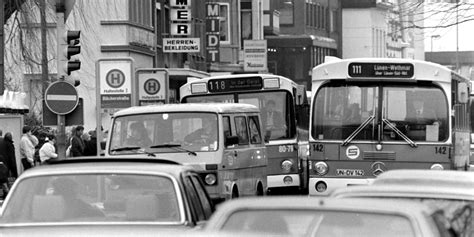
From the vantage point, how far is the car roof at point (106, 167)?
10.4m

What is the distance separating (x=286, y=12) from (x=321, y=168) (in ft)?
269

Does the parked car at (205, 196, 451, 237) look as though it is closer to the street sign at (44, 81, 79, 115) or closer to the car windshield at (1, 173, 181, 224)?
the car windshield at (1, 173, 181, 224)

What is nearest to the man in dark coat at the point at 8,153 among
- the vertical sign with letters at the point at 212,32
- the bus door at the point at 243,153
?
the bus door at the point at 243,153

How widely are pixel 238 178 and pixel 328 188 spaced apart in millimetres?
2229

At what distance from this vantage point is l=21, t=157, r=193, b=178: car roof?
34.1 ft

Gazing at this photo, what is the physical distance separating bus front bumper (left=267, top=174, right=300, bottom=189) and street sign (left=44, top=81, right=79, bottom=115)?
474 cm

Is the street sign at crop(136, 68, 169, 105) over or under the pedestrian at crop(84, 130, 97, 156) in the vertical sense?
over

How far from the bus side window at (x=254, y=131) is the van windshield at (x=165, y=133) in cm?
221

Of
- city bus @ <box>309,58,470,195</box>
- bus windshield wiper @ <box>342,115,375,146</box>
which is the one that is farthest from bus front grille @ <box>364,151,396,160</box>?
bus windshield wiper @ <box>342,115,375,146</box>

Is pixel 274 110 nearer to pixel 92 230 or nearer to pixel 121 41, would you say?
pixel 92 230

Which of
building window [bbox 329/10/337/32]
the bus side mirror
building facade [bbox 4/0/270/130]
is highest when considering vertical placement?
building window [bbox 329/10/337/32]

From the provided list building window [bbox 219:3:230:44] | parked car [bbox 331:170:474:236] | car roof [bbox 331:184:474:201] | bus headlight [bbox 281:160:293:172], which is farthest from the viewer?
building window [bbox 219:3:230:44]

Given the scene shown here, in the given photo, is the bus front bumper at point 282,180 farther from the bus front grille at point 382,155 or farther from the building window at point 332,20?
the building window at point 332,20

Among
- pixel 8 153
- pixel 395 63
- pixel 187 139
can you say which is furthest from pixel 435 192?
pixel 8 153
